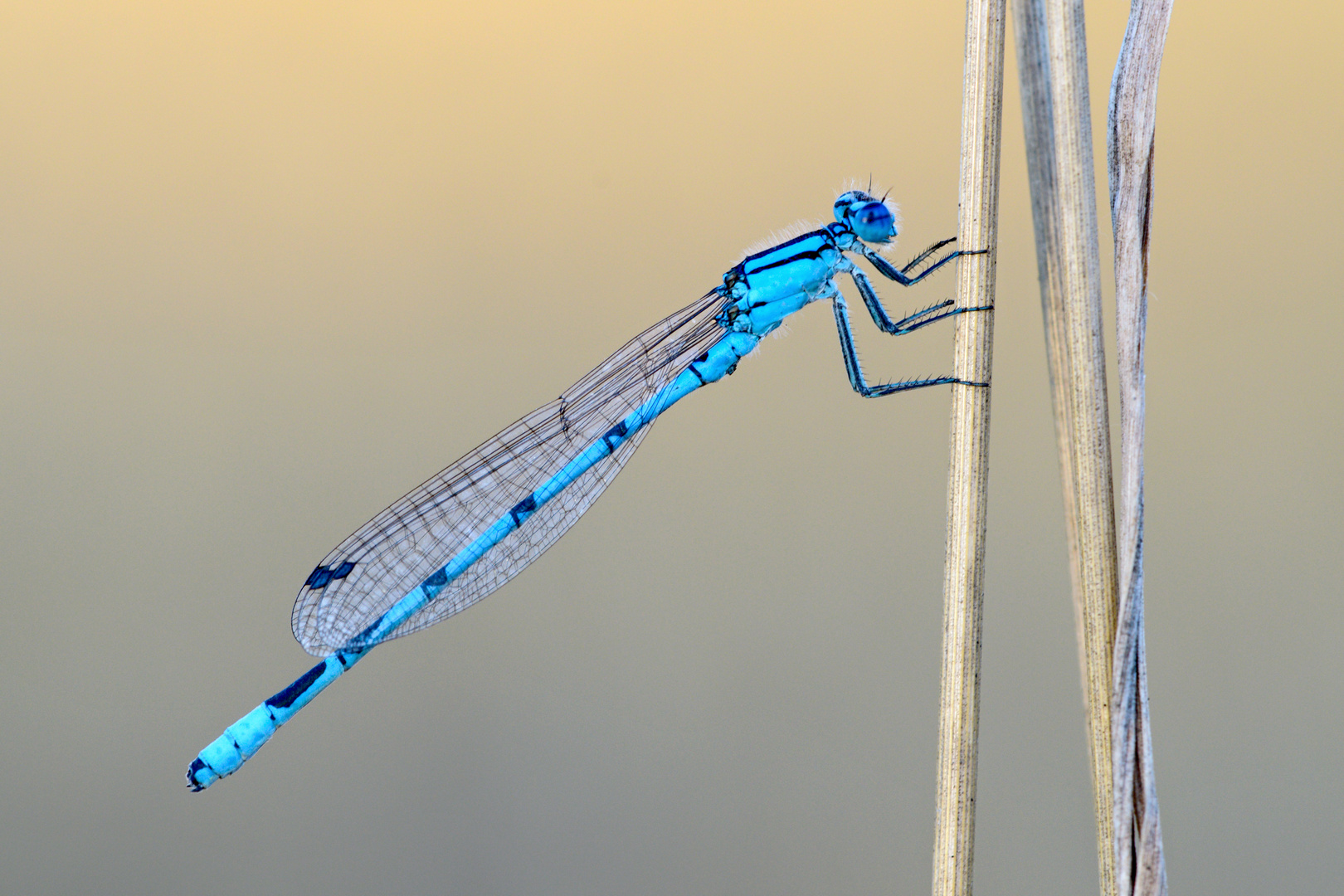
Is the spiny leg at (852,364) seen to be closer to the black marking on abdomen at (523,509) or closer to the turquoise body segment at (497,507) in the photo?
the turquoise body segment at (497,507)

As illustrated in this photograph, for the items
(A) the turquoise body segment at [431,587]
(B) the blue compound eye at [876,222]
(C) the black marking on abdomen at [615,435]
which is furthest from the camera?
(C) the black marking on abdomen at [615,435]

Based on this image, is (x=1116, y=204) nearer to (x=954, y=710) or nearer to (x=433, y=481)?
(x=954, y=710)

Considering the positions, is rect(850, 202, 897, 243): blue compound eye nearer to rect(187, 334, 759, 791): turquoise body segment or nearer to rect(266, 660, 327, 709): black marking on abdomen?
rect(187, 334, 759, 791): turquoise body segment

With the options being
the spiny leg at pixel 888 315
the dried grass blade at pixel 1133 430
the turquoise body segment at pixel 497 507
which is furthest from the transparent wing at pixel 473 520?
the dried grass blade at pixel 1133 430

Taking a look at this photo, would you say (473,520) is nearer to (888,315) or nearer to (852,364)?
(852,364)

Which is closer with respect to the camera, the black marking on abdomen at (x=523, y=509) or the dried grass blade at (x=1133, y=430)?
the dried grass blade at (x=1133, y=430)

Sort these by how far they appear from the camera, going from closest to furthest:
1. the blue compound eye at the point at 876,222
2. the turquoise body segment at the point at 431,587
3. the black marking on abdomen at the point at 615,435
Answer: the blue compound eye at the point at 876,222, the turquoise body segment at the point at 431,587, the black marking on abdomen at the point at 615,435

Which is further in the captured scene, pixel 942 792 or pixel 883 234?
pixel 883 234

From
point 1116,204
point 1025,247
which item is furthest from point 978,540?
point 1025,247
